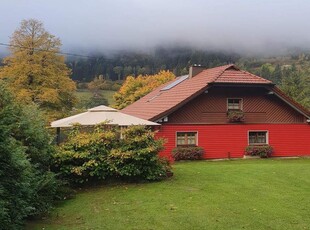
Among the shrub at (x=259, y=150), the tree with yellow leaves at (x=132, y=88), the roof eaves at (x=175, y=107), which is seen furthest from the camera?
the tree with yellow leaves at (x=132, y=88)

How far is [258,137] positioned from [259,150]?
104 centimetres

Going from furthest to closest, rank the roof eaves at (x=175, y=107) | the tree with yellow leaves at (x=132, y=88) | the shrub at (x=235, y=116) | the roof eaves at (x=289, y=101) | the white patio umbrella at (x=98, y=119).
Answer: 1. the tree with yellow leaves at (x=132, y=88)
2. the roof eaves at (x=289, y=101)
3. the shrub at (x=235, y=116)
4. the roof eaves at (x=175, y=107)
5. the white patio umbrella at (x=98, y=119)

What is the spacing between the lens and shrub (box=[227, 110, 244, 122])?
22922mm

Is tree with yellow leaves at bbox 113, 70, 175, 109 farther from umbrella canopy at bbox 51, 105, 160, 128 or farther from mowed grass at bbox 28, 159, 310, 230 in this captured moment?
mowed grass at bbox 28, 159, 310, 230

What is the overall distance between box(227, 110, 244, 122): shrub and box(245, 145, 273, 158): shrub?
1.81 metres

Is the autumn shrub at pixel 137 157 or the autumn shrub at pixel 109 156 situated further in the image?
the autumn shrub at pixel 137 157

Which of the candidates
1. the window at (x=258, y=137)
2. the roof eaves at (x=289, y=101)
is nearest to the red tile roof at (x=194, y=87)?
the roof eaves at (x=289, y=101)

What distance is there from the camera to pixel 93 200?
10.2 metres

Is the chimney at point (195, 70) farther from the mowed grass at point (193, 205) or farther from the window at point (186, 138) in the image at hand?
the mowed grass at point (193, 205)

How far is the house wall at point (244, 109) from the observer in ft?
73.5

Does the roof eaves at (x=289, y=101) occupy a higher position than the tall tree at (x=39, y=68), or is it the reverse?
the tall tree at (x=39, y=68)

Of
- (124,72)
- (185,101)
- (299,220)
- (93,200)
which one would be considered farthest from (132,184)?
(124,72)

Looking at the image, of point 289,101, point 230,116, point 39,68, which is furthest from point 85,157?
point 39,68

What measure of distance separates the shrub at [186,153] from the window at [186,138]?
0.54 meters
